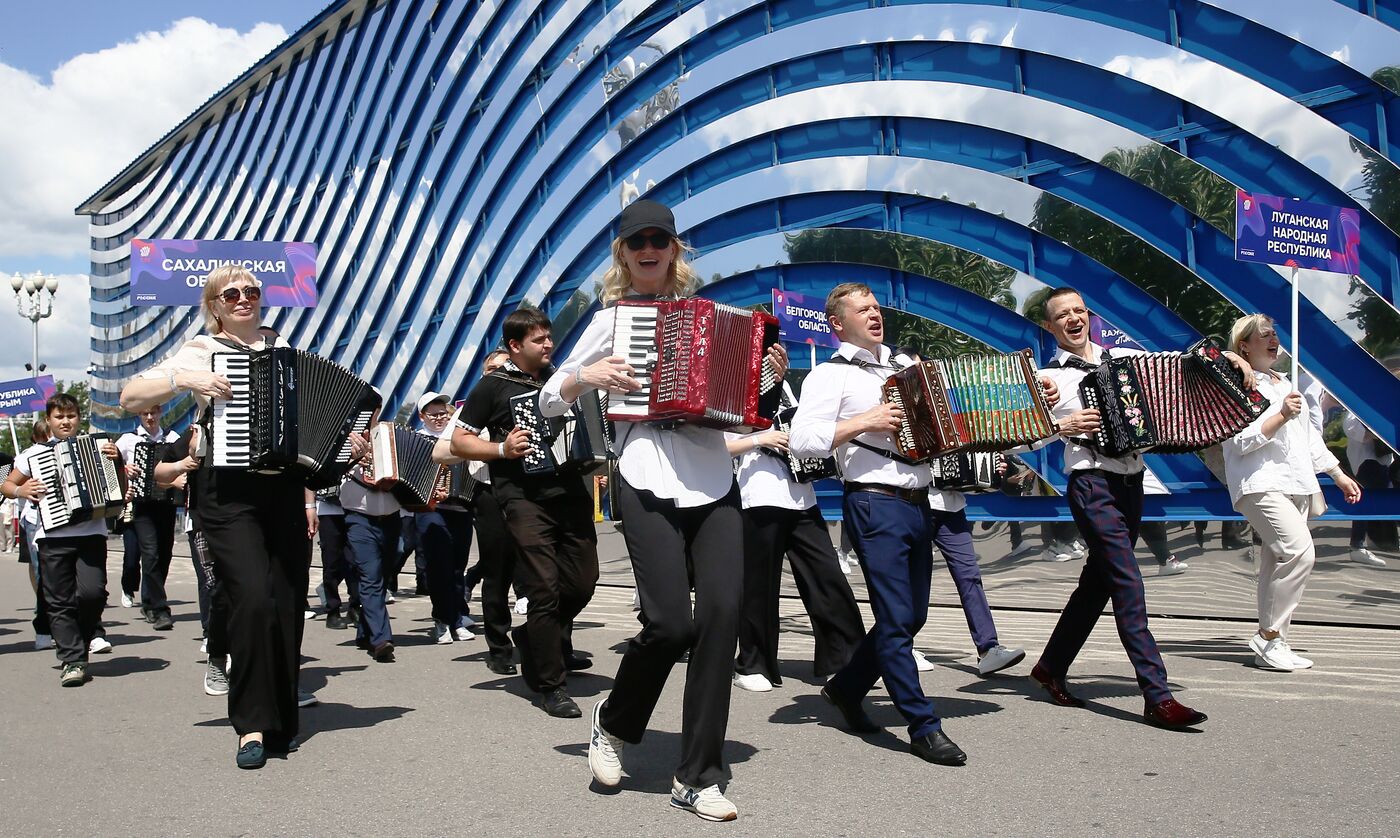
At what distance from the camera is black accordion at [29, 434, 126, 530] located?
27.5 ft

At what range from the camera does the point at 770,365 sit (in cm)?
479

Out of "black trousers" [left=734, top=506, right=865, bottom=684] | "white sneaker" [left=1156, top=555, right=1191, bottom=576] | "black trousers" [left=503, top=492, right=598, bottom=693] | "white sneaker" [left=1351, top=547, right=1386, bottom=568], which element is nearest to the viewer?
"black trousers" [left=503, top=492, right=598, bottom=693]

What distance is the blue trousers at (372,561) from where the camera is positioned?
8.68 metres

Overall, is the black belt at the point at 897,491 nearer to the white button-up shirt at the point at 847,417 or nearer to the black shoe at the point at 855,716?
the white button-up shirt at the point at 847,417

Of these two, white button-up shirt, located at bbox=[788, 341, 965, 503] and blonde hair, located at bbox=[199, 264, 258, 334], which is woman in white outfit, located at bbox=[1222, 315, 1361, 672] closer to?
white button-up shirt, located at bbox=[788, 341, 965, 503]

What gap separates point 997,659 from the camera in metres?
7.14

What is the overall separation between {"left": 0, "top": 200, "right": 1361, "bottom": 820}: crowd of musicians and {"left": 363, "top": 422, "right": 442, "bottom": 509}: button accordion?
16 centimetres

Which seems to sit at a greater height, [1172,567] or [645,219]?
[645,219]

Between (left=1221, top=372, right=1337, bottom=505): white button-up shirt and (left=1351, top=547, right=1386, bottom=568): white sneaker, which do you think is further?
(left=1351, top=547, right=1386, bottom=568): white sneaker

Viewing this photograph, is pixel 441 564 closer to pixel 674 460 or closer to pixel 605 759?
pixel 605 759

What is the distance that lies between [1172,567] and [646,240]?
25.0ft

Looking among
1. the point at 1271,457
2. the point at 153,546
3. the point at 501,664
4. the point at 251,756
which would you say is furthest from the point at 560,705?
the point at 153,546

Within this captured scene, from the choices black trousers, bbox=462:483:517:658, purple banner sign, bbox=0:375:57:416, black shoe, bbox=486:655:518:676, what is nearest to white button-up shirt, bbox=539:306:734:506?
black trousers, bbox=462:483:517:658

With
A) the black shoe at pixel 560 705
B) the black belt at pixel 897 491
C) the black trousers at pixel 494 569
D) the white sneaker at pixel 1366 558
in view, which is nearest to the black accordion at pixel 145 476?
the black trousers at pixel 494 569
